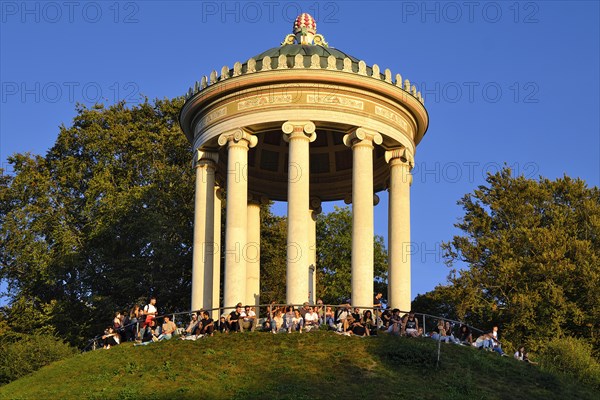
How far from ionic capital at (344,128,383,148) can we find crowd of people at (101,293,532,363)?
8.34 m

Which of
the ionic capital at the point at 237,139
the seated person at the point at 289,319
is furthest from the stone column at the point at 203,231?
the seated person at the point at 289,319

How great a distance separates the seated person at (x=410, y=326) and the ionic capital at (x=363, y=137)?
375 inches

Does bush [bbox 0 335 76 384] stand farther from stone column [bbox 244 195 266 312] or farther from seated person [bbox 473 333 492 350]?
seated person [bbox 473 333 492 350]

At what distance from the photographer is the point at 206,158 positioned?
43.6 m

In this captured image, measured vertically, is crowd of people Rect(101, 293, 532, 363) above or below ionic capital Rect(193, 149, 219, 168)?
below

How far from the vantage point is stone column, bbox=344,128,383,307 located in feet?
127

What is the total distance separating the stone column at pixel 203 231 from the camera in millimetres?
42588

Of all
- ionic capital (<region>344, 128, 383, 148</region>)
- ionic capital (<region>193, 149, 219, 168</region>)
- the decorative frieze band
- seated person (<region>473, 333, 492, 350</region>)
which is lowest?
seated person (<region>473, 333, 492, 350</region>)

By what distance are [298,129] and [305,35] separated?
9267 millimetres

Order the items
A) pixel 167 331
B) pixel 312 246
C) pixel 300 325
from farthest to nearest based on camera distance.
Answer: pixel 312 246 < pixel 167 331 < pixel 300 325

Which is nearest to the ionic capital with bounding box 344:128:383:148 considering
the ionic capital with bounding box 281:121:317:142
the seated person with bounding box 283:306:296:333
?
the ionic capital with bounding box 281:121:317:142

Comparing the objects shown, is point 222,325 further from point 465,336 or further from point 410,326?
point 465,336

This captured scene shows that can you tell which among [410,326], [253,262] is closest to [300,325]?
[410,326]

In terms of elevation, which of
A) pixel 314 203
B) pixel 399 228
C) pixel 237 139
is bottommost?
pixel 399 228
